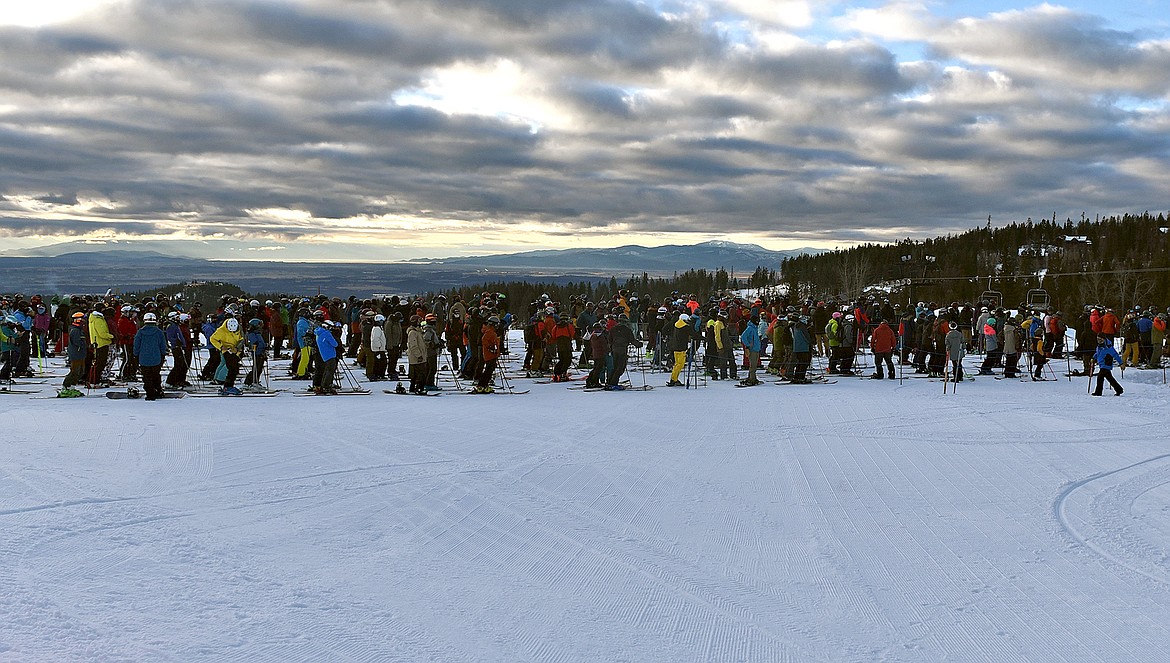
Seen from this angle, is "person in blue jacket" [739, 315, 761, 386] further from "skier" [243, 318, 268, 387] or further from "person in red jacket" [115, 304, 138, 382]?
"person in red jacket" [115, 304, 138, 382]

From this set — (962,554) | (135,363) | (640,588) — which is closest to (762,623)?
(640,588)

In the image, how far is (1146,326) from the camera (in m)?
24.7

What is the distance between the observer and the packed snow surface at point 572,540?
561 centimetres

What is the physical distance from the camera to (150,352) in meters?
15.8

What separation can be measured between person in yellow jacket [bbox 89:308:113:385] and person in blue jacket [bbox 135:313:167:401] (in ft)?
6.48

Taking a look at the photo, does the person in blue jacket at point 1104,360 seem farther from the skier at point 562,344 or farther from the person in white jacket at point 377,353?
the person in white jacket at point 377,353

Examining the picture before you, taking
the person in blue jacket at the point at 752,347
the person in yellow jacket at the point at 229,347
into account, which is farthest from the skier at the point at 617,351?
the person in yellow jacket at the point at 229,347

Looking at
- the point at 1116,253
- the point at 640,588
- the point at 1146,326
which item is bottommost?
the point at 640,588

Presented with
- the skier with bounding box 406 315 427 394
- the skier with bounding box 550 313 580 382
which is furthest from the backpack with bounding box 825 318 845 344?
the skier with bounding box 406 315 427 394

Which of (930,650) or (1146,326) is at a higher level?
(1146,326)

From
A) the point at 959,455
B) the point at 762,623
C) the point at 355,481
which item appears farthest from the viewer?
the point at 959,455

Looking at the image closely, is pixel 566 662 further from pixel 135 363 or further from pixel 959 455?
pixel 135 363

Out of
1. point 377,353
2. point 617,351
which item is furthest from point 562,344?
point 377,353

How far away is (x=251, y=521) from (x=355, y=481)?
1.74 metres
